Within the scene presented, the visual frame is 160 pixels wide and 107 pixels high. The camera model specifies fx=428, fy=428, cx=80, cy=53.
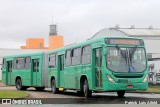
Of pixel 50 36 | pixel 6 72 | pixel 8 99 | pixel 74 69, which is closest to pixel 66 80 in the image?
pixel 74 69

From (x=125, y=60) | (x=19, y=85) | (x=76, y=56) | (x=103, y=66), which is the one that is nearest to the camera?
(x=103, y=66)

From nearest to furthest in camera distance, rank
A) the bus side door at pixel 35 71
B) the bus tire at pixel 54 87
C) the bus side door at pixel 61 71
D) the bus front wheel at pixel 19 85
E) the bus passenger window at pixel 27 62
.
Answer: the bus side door at pixel 61 71 → the bus tire at pixel 54 87 → the bus side door at pixel 35 71 → the bus passenger window at pixel 27 62 → the bus front wheel at pixel 19 85

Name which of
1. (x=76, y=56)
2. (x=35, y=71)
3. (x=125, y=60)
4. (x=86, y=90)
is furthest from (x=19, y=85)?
(x=125, y=60)

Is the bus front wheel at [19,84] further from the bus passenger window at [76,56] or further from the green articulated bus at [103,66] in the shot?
the bus passenger window at [76,56]

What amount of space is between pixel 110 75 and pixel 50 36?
67885 mm

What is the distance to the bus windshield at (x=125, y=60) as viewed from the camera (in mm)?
20125

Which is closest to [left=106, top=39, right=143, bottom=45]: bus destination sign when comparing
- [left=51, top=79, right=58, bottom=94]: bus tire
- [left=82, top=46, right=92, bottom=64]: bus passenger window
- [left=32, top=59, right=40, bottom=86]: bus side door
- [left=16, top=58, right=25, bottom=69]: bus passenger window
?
[left=82, top=46, right=92, bottom=64]: bus passenger window

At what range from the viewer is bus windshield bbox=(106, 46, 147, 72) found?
20125 millimetres

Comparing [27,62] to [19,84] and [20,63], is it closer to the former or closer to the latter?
[20,63]

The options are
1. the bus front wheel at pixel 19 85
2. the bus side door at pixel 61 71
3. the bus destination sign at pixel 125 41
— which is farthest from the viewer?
the bus front wheel at pixel 19 85

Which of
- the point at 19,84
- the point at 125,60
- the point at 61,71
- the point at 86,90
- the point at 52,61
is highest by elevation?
the point at 52,61

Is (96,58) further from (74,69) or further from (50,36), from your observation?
(50,36)

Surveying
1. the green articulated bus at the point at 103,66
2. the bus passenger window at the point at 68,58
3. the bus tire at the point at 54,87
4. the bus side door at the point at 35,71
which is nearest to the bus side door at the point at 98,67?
the green articulated bus at the point at 103,66

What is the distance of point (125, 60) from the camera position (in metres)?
20.3
